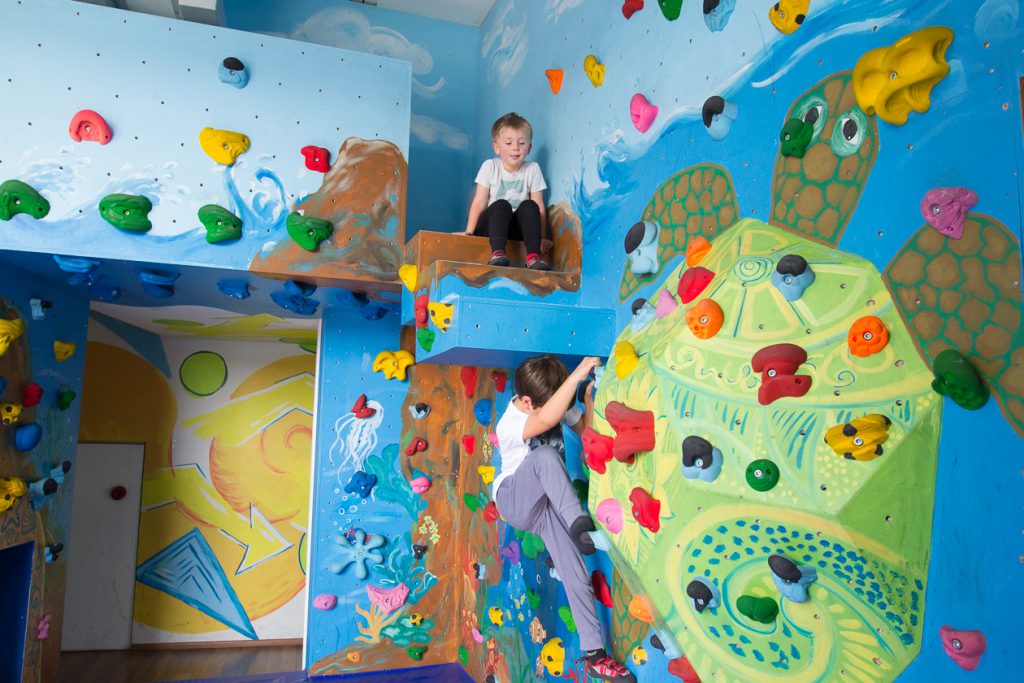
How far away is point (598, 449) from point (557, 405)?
0.44 m

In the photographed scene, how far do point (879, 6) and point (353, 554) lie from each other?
404 centimetres

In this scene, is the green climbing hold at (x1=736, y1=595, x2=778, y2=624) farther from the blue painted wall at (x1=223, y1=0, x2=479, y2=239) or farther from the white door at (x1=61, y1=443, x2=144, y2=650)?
the white door at (x1=61, y1=443, x2=144, y2=650)

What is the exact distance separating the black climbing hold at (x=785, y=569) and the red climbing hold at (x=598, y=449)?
67 centimetres

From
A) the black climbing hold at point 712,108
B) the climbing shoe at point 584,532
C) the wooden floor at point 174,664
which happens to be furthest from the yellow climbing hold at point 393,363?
the black climbing hold at point 712,108

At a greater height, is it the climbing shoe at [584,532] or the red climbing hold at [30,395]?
the red climbing hold at [30,395]

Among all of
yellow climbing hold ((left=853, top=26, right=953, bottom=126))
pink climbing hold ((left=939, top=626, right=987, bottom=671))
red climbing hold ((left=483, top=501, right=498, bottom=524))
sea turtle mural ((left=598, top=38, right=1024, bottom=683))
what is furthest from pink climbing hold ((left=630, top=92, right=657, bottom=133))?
red climbing hold ((left=483, top=501, right=498, bottom=524))

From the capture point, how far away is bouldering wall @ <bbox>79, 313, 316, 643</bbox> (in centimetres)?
542

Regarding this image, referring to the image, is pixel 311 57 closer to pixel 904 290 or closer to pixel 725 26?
pixel 725 26

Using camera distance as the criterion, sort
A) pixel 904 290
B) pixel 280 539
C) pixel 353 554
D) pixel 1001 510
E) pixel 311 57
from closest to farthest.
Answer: pixel 1001 510 → pixel 904 290 → pixel 311 57 → pixel 353 554 → pixel 280 539

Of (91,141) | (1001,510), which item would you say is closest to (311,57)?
(91,141)

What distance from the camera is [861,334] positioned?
1.47 meters

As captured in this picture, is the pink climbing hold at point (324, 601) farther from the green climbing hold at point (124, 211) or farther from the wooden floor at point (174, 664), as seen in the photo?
the green climbing hold at point (124, 211)

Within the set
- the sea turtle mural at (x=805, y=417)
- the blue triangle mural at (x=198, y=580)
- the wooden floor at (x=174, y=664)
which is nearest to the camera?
the sea turtle mural at (x=805, y=417)

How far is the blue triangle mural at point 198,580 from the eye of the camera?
17.8 feet
